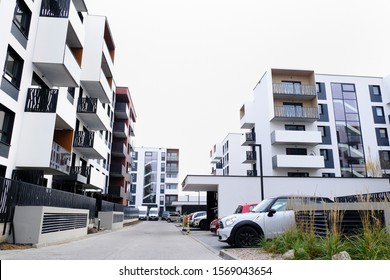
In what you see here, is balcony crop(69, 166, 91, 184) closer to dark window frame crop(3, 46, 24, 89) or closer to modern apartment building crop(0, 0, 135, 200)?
modern apartment building crop(0, 0, 135, 200)

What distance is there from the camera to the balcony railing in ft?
50.9

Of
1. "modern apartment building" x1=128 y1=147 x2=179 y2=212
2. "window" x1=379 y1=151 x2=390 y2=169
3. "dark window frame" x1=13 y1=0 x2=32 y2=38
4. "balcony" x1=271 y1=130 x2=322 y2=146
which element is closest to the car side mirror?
"dark window frame" x1=13 y1=0 x2=32 y2=38

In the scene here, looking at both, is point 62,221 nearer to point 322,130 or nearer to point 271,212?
point 271,212

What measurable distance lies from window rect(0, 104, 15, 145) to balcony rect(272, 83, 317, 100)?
25979 mm

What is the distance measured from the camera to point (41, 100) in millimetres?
15648

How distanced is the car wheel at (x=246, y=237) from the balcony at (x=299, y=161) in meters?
21.9

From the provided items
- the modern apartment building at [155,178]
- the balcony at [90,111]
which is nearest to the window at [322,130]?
the balcony at [90,111]

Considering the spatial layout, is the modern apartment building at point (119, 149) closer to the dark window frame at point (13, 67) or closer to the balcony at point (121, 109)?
the balcony at point (121, 109)

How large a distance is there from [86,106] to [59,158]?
26.1 ft

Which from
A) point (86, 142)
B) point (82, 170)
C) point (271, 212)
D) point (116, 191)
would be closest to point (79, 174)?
point (82, 170)

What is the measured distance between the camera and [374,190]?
73.0 feet

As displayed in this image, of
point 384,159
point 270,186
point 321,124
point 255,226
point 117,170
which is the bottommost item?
point 255,226
